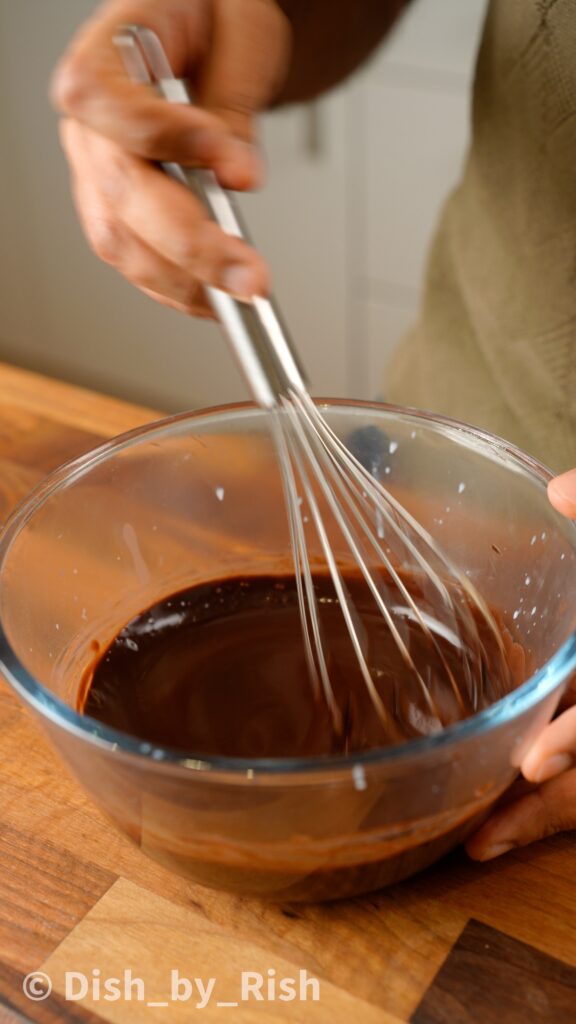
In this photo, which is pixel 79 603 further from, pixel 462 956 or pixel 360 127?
pixel 360 127

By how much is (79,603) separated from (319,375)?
4.30ft

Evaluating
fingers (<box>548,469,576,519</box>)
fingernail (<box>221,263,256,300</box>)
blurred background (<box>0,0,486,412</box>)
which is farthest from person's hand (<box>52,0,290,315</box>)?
blurred background (<box>0,0,486,412</box>)

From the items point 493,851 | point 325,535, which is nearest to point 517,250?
point 325,535

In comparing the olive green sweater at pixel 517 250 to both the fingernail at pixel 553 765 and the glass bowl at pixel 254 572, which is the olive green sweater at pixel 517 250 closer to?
the glass bowl at pixel 254 572

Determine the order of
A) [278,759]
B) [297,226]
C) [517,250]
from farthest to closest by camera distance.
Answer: [297,226], [517,250], [278,759]

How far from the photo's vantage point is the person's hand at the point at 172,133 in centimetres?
45

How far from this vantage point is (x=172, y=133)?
0.46 metres

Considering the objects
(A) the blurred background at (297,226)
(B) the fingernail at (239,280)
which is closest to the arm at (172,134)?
(B) the fingernail at (239,280)

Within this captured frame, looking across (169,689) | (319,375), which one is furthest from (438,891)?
(319,375)

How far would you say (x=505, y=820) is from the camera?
1.42 ft

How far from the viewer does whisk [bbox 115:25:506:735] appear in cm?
43

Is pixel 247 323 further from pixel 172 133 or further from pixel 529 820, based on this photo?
pixel 529 820

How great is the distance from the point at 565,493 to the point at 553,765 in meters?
0.11

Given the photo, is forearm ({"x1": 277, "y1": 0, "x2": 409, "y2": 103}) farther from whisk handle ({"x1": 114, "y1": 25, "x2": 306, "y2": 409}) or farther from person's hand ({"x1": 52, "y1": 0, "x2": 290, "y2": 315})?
whisk handle ({"x1": 114, "y1": 25, "x2": 306, "y2": 409})
